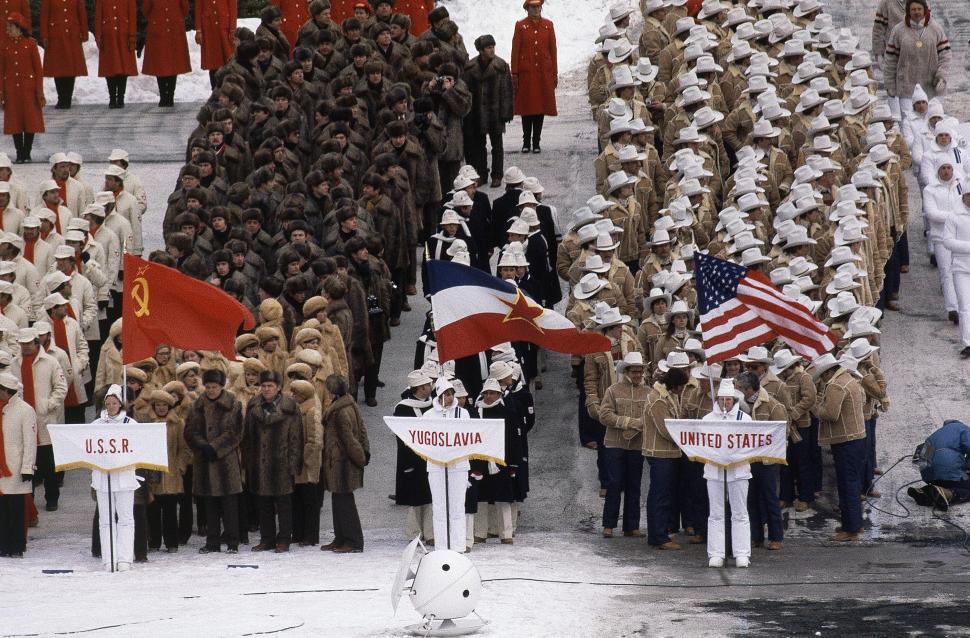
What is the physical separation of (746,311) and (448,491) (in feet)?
9.80

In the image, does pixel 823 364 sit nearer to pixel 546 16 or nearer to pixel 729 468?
pixel 729 468

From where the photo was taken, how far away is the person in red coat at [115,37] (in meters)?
32.1

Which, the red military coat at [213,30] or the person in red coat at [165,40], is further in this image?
the person in red coat at [165,40]

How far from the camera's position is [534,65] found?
28.4m

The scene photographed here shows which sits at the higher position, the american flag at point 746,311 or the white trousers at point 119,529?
the american flag at point 746,311

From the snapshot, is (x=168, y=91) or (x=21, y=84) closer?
(x=21, y=84)

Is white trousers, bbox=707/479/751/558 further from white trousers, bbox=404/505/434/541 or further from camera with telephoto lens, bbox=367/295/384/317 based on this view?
camera with telephoto lens, bbox=367/295/384/317

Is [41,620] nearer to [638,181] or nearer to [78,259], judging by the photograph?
[78,259]

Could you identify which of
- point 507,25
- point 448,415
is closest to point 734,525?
point 448,415

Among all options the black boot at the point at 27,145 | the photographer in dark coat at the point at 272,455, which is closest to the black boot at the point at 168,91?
the black boot at the point at 27,145

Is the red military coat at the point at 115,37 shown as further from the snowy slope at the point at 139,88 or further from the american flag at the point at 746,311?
the american flag at the point at 746,311

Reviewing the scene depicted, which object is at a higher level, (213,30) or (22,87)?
(213,30)

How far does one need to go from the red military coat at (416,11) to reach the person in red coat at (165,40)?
336cm

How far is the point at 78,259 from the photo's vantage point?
2267cm
